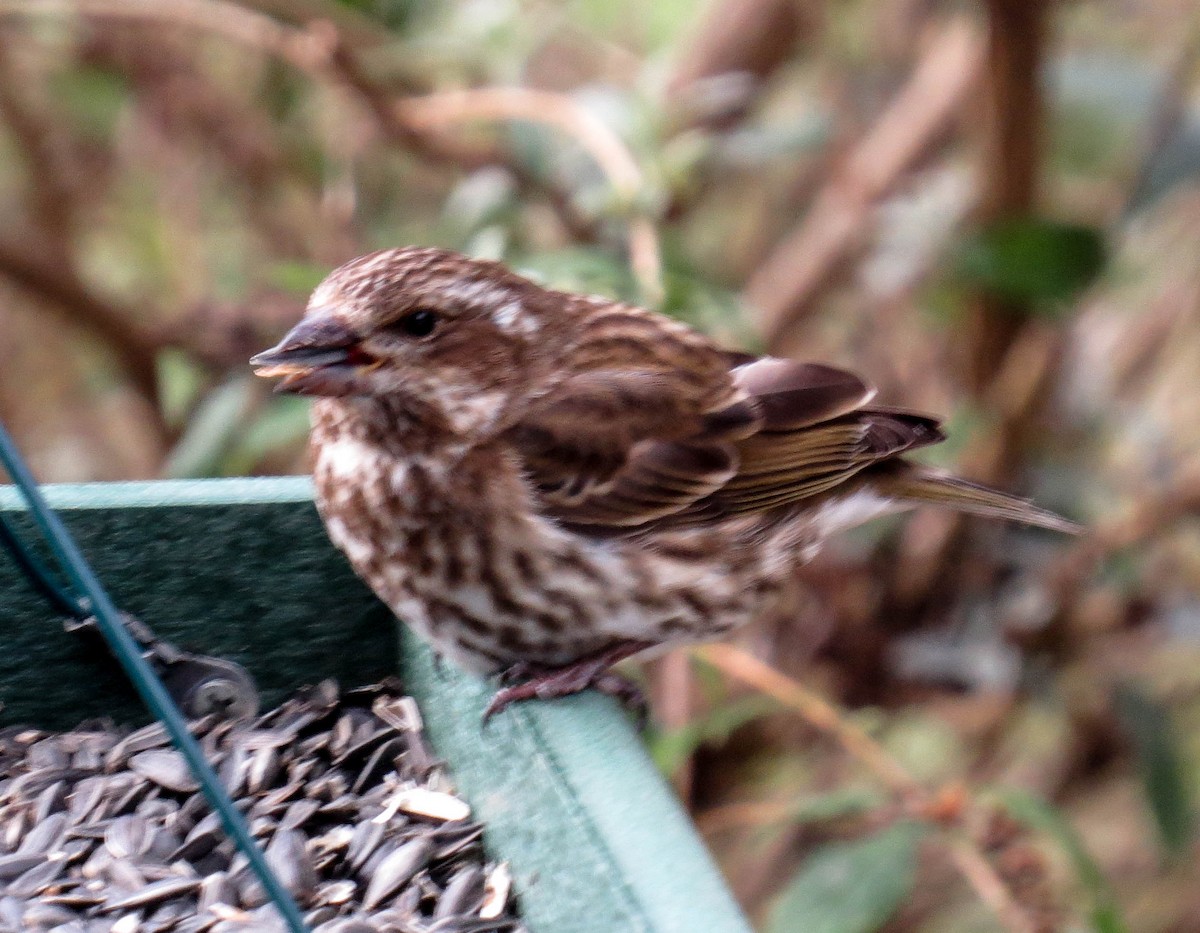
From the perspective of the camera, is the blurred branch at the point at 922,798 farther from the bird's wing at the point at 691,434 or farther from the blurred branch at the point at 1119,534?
the blurred branch at the point at 1119,534

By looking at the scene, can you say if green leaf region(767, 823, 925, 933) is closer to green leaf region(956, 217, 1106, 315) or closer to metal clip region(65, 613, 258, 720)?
metal clip region(65, 613, 258, 720)

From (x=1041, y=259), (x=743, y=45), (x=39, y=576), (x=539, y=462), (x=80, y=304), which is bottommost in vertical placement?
(x=80, y=304)

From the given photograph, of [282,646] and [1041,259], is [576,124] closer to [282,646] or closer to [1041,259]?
[1041,259]

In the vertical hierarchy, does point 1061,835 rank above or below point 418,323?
below

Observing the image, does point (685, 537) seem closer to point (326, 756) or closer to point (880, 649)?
point (326, 756)

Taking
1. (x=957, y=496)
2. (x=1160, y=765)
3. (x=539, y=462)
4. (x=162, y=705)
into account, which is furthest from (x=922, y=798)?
(x=162, y=705)

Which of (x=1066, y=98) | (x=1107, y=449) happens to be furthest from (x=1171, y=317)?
(x=1066, y=98)
